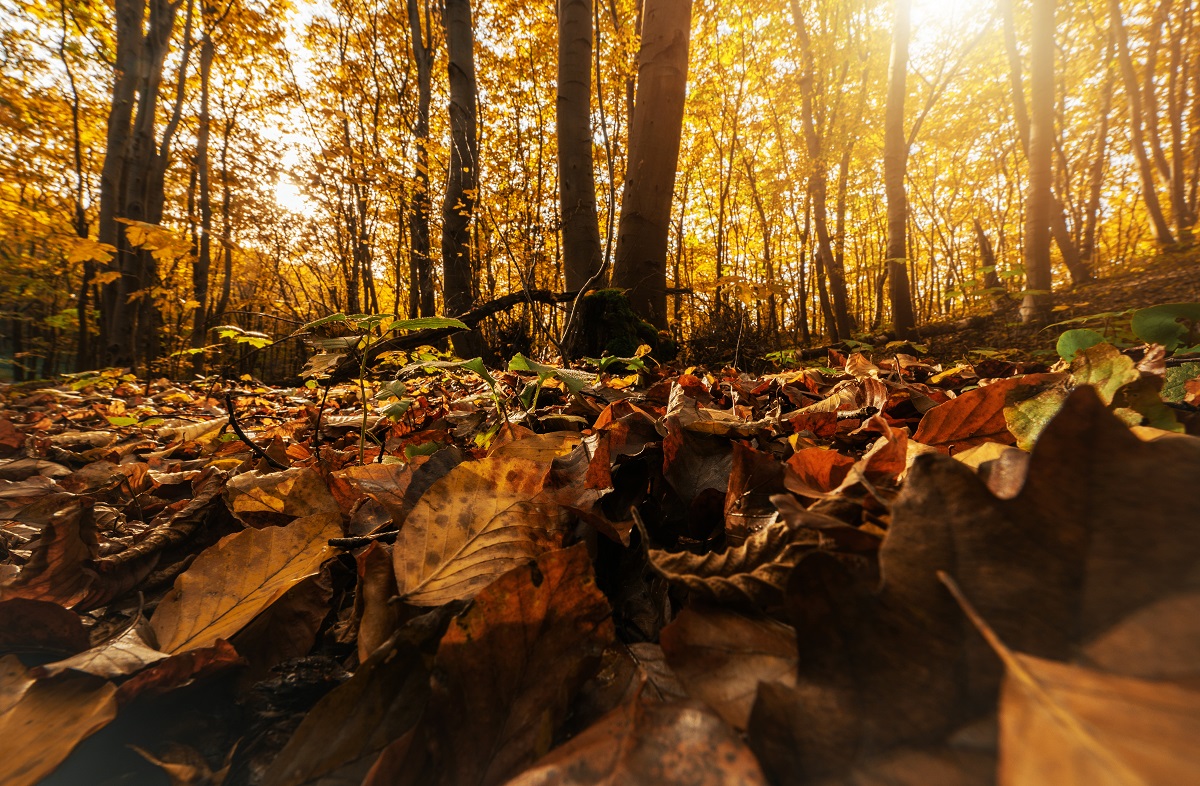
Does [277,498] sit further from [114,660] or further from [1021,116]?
[1021,116]

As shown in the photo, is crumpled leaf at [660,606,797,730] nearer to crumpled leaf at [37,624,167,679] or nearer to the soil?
crumpled leaf at [37,624,167,679]

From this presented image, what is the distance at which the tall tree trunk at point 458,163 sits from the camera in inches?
236

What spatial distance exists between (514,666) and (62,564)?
78 centimetres

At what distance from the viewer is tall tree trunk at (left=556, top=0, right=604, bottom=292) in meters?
4.27

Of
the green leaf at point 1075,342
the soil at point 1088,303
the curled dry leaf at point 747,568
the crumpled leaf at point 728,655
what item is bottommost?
the crumpled leaf at point 728,655

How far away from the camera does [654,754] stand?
0.33m

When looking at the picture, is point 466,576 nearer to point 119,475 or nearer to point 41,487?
point 119,475

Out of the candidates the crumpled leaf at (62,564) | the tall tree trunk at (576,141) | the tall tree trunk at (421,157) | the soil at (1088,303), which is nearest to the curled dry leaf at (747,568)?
the crumpled leaf at (62,564)

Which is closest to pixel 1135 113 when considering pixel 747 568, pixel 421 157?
pixel 421 157

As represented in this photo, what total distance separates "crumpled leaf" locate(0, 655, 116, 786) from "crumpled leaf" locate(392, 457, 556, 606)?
0.27 metres

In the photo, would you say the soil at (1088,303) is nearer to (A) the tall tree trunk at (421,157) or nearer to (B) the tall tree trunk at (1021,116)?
(B) the tall tree trunk at (1021,116)

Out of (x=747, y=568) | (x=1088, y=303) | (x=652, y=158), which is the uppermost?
(x=652, y=158)

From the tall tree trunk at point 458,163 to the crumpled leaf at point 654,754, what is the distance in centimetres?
571

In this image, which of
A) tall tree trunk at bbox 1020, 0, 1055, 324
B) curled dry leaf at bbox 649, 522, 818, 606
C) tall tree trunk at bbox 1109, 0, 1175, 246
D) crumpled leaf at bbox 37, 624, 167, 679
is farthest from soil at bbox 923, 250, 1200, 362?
crumpled leaf at bbox 37, 624, 167, 679
